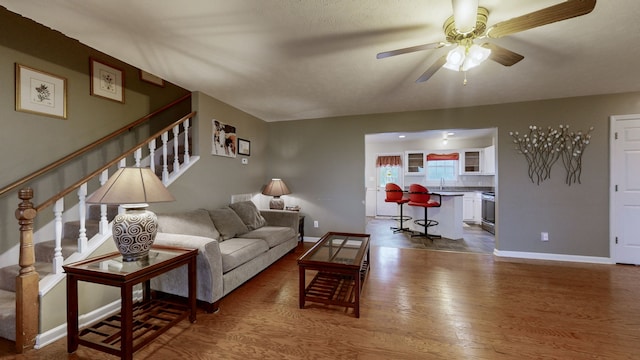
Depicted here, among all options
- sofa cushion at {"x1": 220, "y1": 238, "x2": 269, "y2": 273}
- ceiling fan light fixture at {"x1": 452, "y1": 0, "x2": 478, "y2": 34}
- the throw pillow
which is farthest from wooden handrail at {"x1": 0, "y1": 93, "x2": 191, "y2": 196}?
ceiling fan light fixture at {"x1": 452, "y1": 0, "x2": 478, "y2": 34}

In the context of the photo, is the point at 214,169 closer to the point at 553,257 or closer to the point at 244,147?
the point at 244,147

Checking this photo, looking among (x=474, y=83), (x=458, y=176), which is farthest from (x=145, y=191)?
(x=458, y=176)

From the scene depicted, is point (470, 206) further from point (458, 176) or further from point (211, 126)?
point (211, 126)

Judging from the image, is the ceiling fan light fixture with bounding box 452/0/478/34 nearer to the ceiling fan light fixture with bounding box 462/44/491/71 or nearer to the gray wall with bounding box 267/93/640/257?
the ceiling fan light fixture with bounding box 462/44/491/71

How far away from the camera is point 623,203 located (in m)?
3.31

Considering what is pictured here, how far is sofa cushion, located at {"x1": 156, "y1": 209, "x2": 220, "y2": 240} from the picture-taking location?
253 centimetres

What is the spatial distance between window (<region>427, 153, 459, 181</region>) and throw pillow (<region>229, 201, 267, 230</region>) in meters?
5.33

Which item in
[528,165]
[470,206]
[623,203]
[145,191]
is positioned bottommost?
[470,206]

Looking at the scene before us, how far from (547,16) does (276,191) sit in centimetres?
372

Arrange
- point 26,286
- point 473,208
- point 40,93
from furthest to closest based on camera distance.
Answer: point 473,208
point 40,93
point 26,286

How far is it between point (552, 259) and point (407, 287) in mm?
2514

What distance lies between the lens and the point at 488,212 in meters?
5.51

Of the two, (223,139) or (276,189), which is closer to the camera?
(223,139)

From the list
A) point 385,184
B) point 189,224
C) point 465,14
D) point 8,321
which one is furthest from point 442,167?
point 8,321
